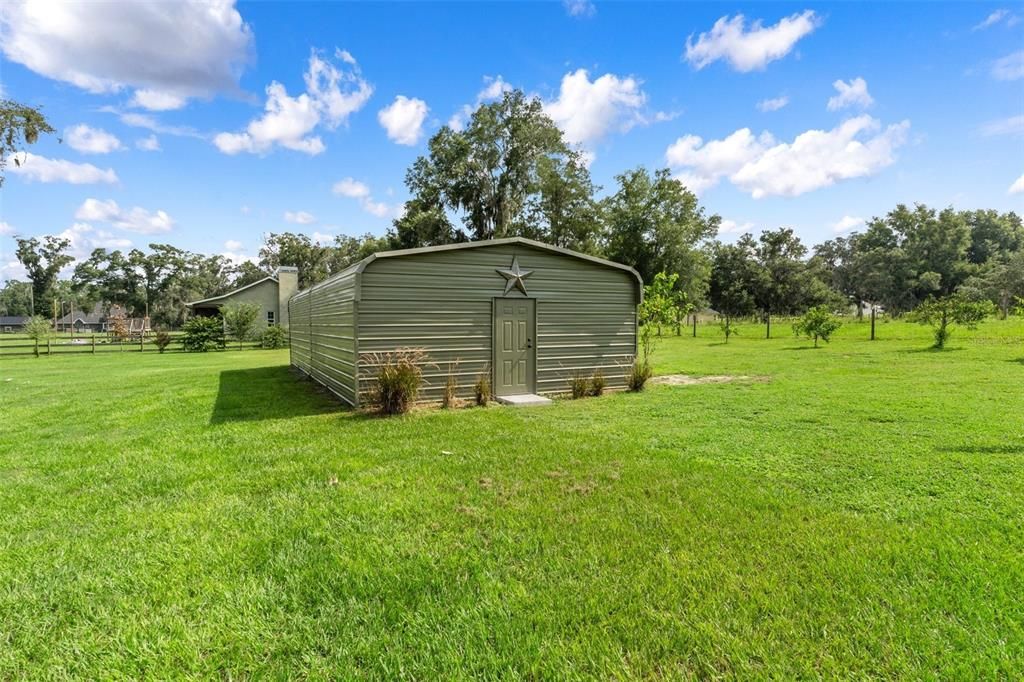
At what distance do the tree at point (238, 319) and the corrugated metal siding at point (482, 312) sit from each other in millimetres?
23740

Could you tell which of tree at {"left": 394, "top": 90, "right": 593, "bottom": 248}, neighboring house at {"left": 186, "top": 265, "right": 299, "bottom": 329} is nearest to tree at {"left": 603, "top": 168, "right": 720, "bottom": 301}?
tree at {"left": 394, "top": 90, "right": 593, "bottom": 248}

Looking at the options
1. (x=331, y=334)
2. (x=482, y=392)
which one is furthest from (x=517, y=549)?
(x=331, y=334)

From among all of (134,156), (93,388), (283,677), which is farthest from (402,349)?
(134,156)

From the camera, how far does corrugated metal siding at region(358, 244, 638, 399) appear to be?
8.21m

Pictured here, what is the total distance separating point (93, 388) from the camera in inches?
428

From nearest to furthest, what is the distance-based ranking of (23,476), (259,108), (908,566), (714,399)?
1. (908,566)
2. (23,476)
3. (714,399)
4. (259,108)

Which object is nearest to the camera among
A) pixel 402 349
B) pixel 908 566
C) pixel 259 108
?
pixel 908 566

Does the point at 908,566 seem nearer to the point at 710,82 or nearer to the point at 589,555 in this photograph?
the point at 589,555

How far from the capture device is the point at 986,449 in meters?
5.26

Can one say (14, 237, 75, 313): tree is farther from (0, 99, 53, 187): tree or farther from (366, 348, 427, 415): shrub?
(366, 348, 427, 415): shrub

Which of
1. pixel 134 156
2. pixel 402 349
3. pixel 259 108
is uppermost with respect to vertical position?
pixel 259 108

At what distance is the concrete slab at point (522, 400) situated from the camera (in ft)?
28.4

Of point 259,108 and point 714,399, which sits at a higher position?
point 259,108

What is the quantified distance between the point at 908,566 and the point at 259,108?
726 inches
